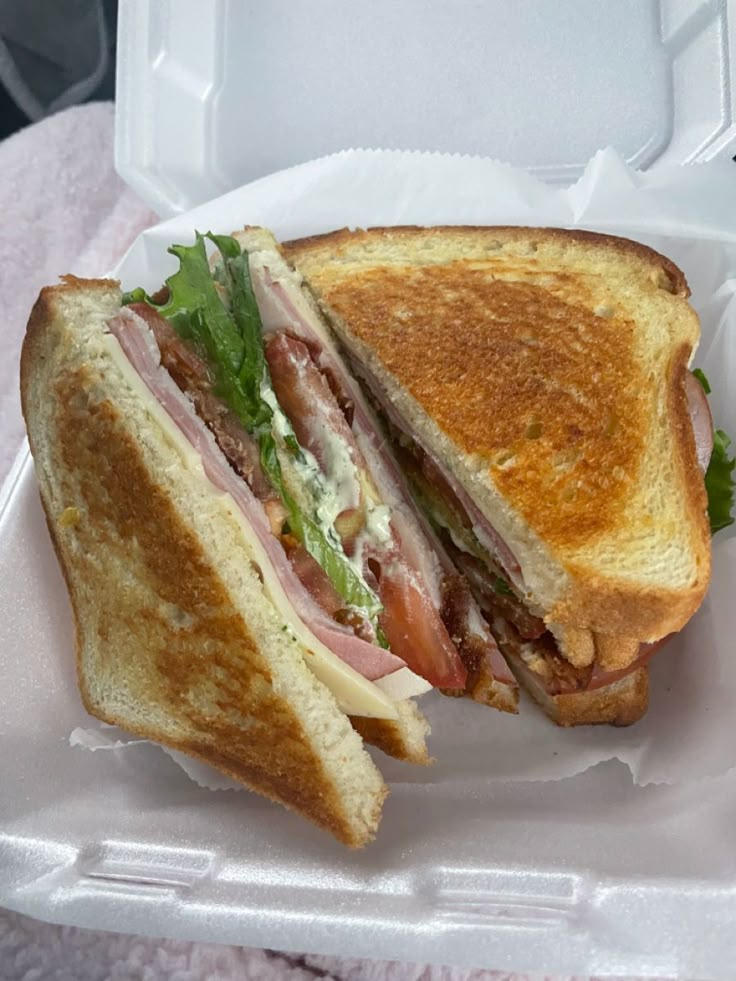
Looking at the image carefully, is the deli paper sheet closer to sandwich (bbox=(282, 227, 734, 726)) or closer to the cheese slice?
sandwich (bbox=(282, 227, 734, 726))

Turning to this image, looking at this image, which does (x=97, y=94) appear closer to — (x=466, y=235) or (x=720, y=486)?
(x=466, y=235)

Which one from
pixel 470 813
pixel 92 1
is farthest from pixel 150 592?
A: pixel 92 1

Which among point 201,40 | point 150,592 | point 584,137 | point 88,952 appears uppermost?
point 201,40

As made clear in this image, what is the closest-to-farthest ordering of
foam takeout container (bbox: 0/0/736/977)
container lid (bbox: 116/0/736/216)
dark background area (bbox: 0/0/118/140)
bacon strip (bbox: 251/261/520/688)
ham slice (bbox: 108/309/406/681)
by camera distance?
foam takeout container (bbox: 0/0/736/977)
ham slice (bbox: 108/309/406/681)
bacon strip (bbox: 251/261/520/688)
container lid (bbox: 116/0/736/216)
dark background area (bbox: 0/0/118/140)

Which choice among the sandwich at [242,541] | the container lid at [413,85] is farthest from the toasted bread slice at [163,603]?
the container lid at [413,85]

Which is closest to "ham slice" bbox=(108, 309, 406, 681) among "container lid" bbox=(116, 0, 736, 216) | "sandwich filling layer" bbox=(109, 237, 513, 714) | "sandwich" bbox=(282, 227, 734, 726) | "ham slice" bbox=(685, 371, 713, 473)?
"sandwich filling layer" bbox=(109, 237, 513, 714)

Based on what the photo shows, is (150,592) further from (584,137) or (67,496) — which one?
(584,137)
